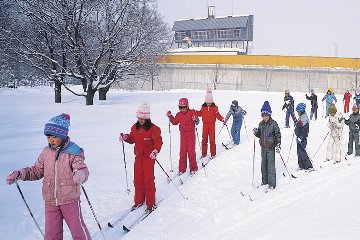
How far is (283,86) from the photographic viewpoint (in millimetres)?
52750

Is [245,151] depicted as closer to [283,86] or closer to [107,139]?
[107,139]

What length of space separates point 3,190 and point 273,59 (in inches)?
1926

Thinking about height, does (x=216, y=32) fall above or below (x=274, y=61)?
above

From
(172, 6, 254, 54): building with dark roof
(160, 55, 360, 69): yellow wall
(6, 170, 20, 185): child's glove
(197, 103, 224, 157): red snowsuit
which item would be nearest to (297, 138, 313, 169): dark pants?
(197, 103, 224, 157): red snowsuit

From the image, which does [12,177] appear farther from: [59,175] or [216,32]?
[216,32]

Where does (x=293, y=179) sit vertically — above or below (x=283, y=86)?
below

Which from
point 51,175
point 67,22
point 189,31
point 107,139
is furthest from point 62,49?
point 189,31

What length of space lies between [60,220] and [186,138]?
462cm

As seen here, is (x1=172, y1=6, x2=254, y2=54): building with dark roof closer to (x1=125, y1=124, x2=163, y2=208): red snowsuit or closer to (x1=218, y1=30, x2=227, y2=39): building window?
(x1=218, y1=30, x2=227, y2=39): building window

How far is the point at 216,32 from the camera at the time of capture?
77.8 meters

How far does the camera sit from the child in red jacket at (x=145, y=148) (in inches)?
243

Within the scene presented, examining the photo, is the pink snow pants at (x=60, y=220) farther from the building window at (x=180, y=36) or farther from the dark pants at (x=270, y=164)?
the building window at (x=180, y=36)

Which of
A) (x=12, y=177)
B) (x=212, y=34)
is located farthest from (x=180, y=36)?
(x=12, y=177)

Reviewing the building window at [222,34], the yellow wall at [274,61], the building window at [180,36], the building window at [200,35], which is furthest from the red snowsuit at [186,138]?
the building window at [180,36]
